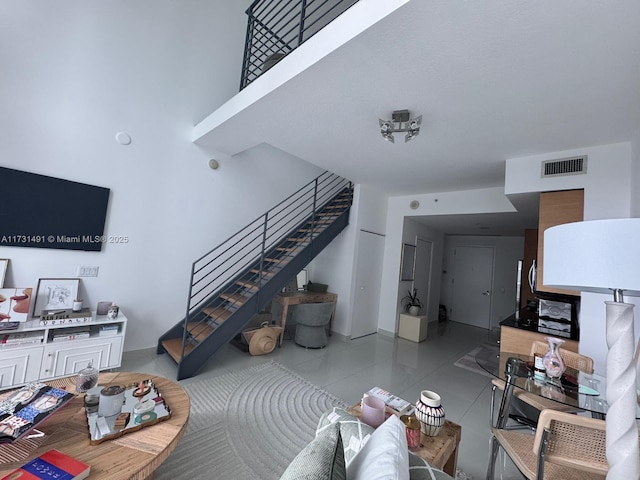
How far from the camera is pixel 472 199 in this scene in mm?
4312

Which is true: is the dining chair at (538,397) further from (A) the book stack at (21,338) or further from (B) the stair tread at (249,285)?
(A) the book stack at (21,338)

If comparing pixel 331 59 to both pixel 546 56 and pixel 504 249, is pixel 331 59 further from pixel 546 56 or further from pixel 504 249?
pixel 504 249

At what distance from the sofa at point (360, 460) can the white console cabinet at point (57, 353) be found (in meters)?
2.77

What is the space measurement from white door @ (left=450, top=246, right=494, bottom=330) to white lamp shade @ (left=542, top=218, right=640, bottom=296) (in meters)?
6.78

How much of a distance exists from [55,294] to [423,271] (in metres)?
6.02

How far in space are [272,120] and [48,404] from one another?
275 centimetres

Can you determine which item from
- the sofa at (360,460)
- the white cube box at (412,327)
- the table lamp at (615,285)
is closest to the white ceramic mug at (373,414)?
the sofa at (360,460)

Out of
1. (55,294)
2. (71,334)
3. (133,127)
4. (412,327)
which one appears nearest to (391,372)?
(412,327)

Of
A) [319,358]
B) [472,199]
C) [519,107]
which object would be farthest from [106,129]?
[472,199]

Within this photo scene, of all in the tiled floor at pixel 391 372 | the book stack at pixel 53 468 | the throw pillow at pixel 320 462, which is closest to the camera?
the throw pillow at pixel 320 462

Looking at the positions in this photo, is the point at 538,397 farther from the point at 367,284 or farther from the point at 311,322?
the point at 367,284

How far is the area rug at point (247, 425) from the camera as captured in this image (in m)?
1.69

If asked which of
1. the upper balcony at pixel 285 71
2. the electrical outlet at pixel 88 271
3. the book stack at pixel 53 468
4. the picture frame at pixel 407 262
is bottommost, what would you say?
the book stack at pixel 53 468

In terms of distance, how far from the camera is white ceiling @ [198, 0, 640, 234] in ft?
4.78
